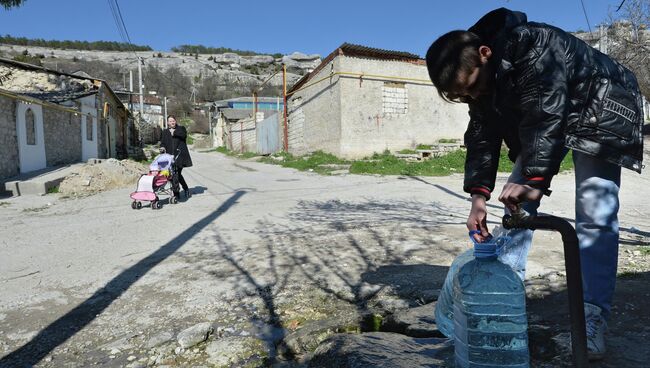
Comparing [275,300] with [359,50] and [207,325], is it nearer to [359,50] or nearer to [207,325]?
[207,325]

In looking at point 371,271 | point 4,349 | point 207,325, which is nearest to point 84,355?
point 4,349

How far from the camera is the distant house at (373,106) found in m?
15.5

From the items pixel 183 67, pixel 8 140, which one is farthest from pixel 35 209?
pixel 183 67

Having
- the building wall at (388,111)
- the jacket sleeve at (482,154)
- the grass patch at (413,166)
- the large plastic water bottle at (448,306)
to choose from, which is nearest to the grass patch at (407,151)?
the building wall at (388,111)

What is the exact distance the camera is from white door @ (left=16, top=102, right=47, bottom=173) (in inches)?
438

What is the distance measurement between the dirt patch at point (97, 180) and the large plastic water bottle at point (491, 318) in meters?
10.2

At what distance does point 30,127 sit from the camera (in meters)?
12.0

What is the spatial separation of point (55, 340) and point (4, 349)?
0.25m

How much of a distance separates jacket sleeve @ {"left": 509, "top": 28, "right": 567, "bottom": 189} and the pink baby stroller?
6835mm

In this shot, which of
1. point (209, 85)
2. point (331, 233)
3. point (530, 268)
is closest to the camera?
point (530, 268)

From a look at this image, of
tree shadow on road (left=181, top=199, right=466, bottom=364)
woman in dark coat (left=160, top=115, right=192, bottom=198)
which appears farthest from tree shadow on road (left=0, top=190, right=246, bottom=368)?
woman in dark coat (left=160, top=115, right=192, bottom=198)

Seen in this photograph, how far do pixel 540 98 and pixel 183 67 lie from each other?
101 m

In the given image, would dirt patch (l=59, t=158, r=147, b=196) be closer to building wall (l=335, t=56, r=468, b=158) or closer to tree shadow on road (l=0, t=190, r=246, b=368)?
tree shadow on road (l=0, t=190, r=246, b=368)

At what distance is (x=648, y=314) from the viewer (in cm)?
201
